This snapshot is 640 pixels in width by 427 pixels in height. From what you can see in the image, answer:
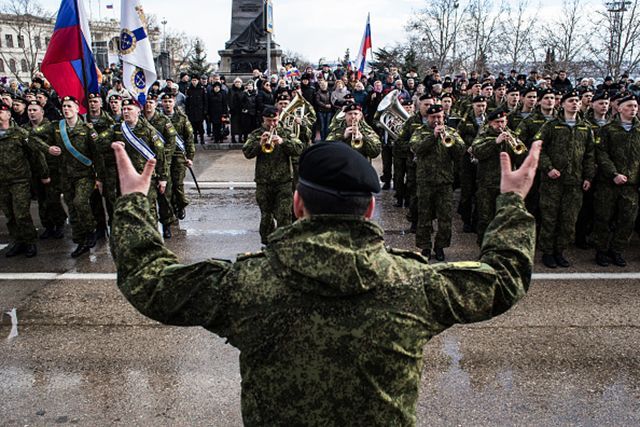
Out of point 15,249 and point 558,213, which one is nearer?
point 558,213

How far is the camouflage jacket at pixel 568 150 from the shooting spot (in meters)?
6.96

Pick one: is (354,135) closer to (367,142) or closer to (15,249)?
(367,142)

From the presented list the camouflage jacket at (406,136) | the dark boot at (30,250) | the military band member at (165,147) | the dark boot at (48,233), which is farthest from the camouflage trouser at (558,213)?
the dark boot at (48,233)

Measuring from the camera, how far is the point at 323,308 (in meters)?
1.71

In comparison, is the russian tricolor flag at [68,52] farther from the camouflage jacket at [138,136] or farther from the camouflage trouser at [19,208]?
the camouflage trouser at [19,208]

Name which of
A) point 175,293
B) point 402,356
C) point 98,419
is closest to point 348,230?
point 402,356

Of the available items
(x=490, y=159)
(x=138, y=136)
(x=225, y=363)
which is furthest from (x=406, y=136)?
(x=225, y=363)

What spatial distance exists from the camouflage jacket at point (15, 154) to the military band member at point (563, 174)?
6801mm

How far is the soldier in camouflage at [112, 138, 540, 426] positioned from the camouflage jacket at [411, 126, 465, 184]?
5244mm

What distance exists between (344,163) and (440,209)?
218 inches

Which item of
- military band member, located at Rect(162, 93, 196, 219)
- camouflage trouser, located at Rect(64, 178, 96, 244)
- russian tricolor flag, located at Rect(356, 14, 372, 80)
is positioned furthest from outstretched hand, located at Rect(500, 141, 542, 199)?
russian tricolor flag, located at Rect(356, 14, 372, 80)

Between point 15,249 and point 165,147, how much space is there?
2528 millimetres

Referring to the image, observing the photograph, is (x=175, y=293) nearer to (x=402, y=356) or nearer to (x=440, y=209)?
(x=402, y=356)

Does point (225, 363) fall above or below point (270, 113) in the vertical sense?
below
